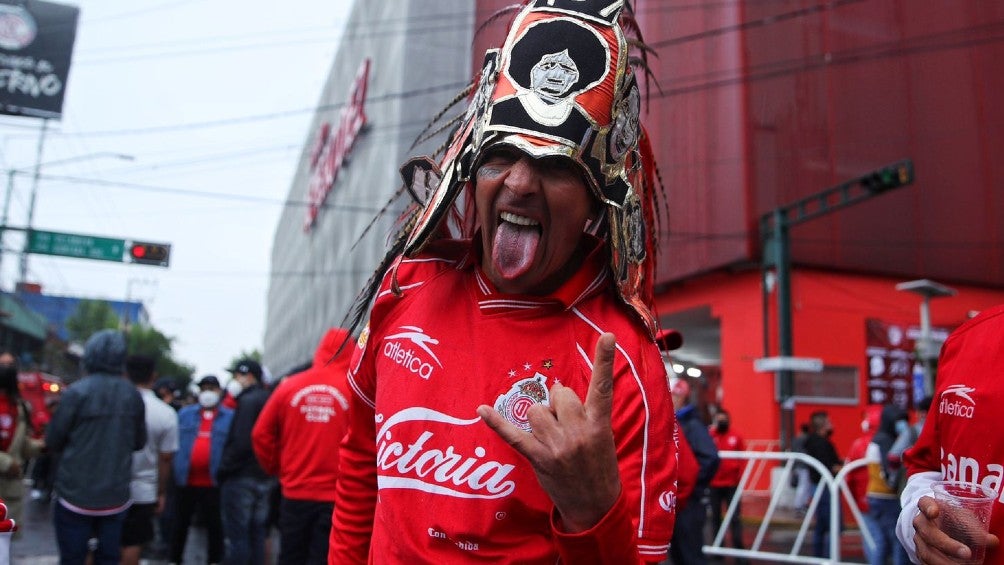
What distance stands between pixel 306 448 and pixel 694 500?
2.83 m

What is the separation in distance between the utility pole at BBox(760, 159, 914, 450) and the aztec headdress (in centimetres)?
1212

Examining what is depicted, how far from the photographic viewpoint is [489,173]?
1.81 meters

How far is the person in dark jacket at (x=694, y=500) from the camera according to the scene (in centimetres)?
611

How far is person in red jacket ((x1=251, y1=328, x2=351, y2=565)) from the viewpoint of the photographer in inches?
222

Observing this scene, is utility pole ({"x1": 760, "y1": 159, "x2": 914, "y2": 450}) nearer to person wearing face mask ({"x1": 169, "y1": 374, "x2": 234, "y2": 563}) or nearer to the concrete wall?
the concrete wall

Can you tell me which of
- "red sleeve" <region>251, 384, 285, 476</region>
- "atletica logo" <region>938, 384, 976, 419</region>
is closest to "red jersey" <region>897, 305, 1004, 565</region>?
"atletica logo" <region>938, 384, 976, 419</region>

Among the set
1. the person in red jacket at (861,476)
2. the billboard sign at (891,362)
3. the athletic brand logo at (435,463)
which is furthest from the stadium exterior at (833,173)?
the athletic brand logo at (435,463)

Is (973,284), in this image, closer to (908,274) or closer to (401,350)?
(908,274)

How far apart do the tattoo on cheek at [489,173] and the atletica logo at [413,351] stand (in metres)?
0.39

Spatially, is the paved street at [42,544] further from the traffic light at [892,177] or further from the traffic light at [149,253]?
the traffic light at [892,177]

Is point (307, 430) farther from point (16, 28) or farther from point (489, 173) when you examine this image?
point (16, 28)

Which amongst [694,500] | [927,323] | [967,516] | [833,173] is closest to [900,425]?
[694,500]

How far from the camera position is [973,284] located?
55.2 ft

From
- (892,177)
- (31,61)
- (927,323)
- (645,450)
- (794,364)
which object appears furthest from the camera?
(31,61)
